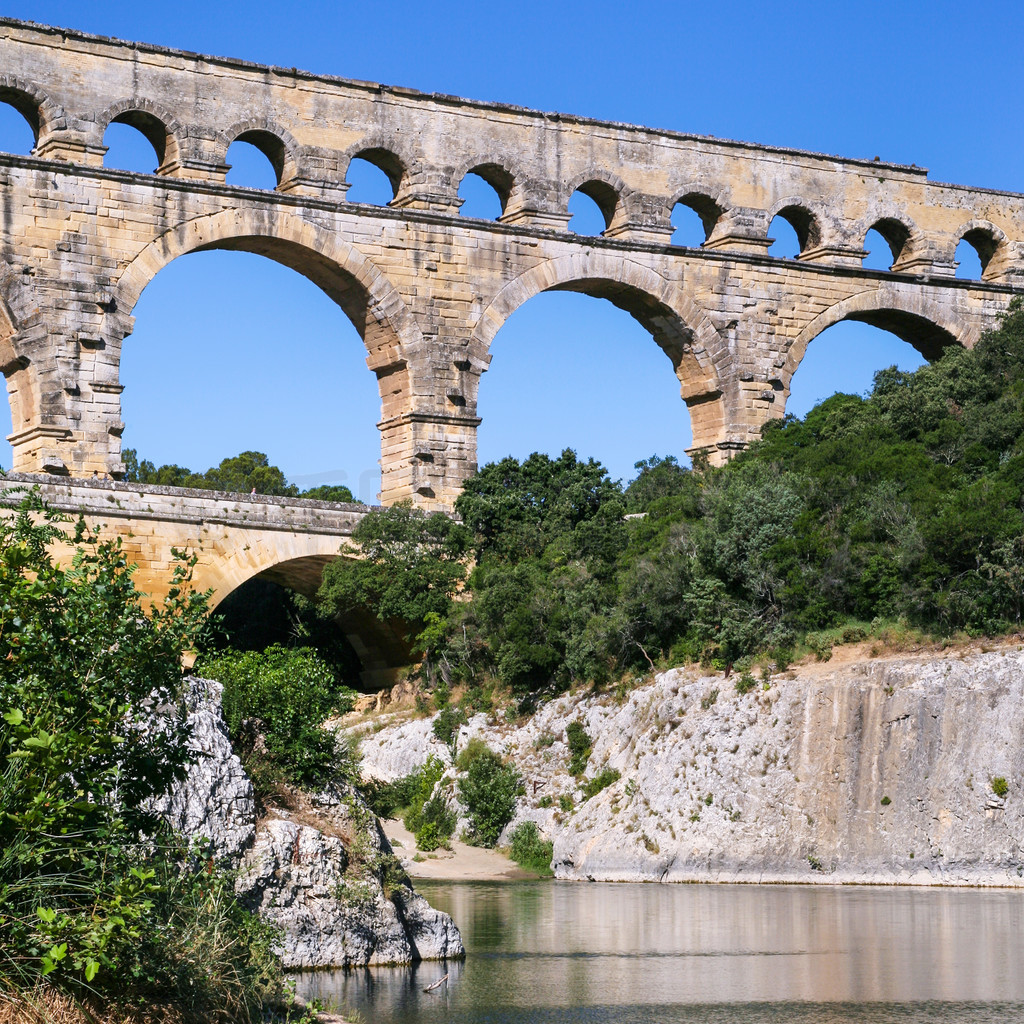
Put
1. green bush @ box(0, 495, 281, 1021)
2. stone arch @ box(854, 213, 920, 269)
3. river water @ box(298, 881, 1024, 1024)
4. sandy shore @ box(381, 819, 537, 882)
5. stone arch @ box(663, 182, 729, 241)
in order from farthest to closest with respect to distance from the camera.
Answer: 1. stone arch @ box(854, 213, 920, 269)
2. stone arch @ box(663, 182, 729, 241)
3. sandy shore @ box(381, 819, 537, 882)
4. river water @ box(298, 881, 1024, 1024)
5. green bush @ box(0, 495, 281, 1021)

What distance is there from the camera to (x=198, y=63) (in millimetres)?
32344

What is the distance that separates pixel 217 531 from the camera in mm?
30891

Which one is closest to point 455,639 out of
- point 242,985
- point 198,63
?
point 198,63

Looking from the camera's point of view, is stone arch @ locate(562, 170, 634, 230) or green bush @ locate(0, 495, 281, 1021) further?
stone arch @ locate(562, 170, 634, 230)

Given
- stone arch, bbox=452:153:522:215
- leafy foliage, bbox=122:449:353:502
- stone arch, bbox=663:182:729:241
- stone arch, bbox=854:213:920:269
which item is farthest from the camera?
leafy foliage, bbox=122:449:353:502

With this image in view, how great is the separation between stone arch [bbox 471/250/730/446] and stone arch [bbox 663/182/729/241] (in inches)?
68.5

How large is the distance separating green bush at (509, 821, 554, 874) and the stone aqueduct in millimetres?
8909

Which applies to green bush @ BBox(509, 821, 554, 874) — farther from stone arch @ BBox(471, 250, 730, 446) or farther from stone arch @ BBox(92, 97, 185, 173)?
stone arch @ BBox(92, 97, 185, 173)

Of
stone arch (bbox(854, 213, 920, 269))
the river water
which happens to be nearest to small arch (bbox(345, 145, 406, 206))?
stone arch (bbox(854, 213, 920, 269))

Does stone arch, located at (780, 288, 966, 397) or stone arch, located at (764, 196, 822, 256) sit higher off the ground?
stone arch, located at (764, 196, 822, 256)

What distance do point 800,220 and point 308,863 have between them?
28.0 meters

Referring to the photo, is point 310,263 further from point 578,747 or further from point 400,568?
point 578,747

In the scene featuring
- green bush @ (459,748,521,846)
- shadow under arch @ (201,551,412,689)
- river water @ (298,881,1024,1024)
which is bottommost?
river water @ (298,881,1024,1024)

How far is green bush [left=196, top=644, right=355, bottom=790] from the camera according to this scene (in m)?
15.2
